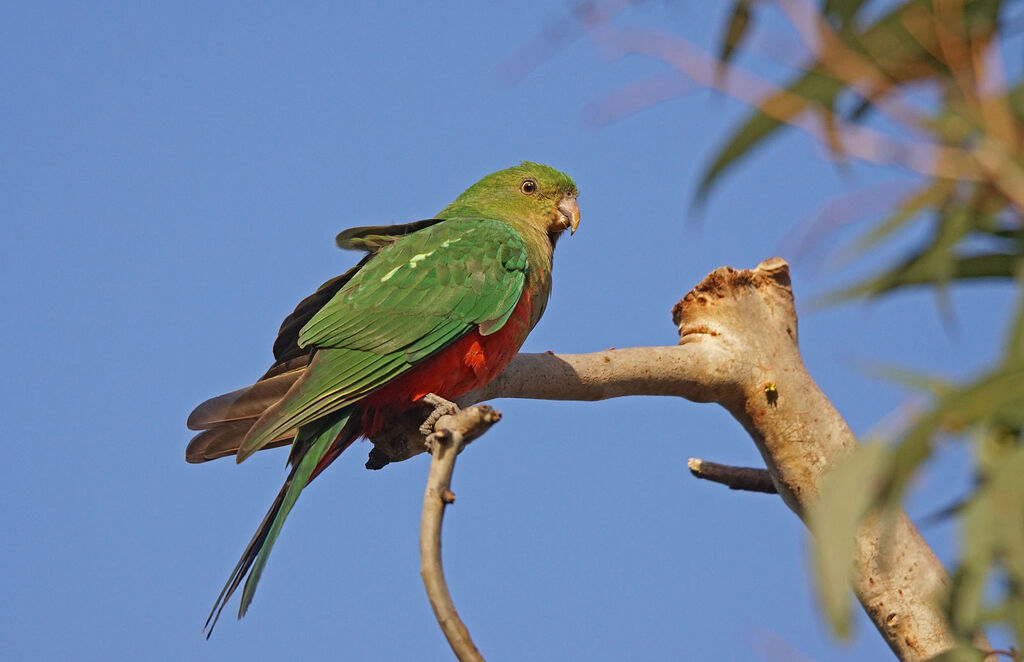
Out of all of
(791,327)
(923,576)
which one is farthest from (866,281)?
(791,327)

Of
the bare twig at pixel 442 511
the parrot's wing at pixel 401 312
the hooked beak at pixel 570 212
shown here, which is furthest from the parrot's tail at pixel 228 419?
the hooked beak at pixel 570 212

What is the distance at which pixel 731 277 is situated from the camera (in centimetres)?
420

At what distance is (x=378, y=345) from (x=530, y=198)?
60.4 inches

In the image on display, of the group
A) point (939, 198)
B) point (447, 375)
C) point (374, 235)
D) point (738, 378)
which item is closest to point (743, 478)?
point (738, 378)

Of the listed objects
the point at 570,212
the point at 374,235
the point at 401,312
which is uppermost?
the point at 570,212

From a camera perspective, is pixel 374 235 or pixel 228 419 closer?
pixel 228 419

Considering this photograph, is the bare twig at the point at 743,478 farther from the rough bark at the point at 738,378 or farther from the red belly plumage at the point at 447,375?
the red belly plumage at the point at 447,375

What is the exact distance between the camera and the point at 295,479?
11.9 ft

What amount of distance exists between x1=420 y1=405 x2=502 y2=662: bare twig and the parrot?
1.16 meters

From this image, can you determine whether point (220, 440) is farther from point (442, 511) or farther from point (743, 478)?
point (743, 478)

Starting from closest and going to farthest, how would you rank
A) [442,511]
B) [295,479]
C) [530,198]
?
[442,511] → [295,479] → [530,198]

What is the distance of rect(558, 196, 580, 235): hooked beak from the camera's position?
5016 millimetres

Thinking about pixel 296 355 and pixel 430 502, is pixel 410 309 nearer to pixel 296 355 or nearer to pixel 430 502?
pixel 296 355

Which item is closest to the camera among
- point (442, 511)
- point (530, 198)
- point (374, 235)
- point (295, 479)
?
point (442, 511)
